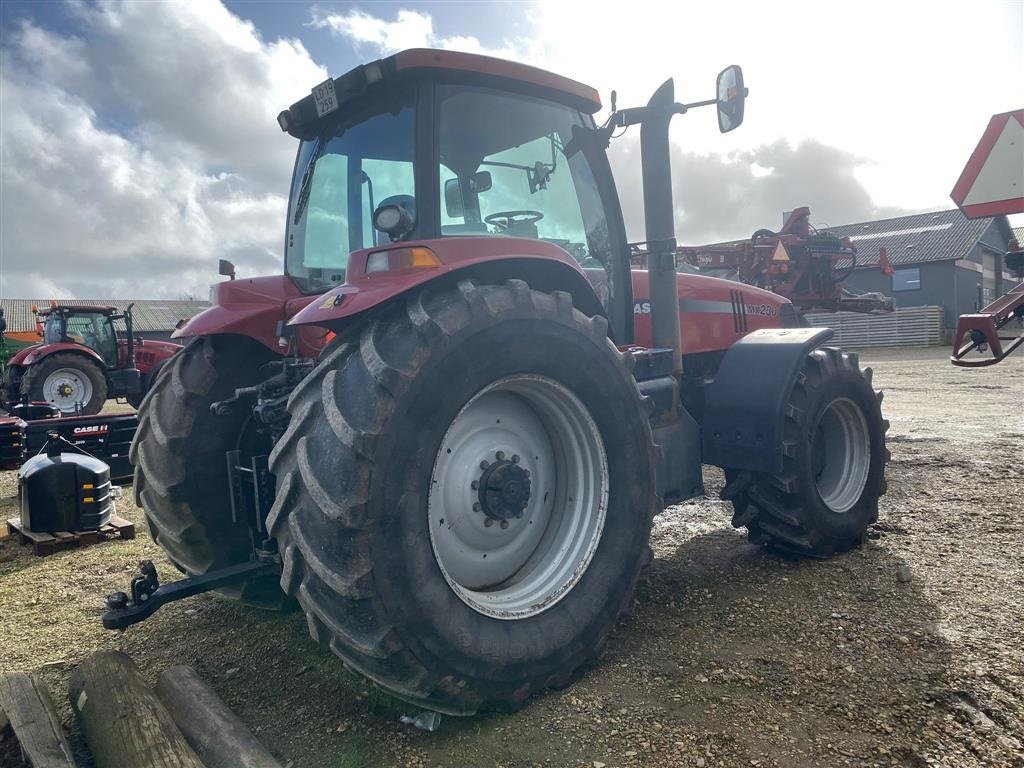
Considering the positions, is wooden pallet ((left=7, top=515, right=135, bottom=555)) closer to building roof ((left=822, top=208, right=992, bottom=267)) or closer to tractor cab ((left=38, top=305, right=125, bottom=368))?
tractor cab ((left=38, top=305, right=125, bottom=368))

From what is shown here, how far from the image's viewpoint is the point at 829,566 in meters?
3.79

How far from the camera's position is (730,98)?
3551 millimetres

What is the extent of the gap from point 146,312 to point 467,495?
49.5 meters

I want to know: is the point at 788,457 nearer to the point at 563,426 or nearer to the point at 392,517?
the point at 563,426

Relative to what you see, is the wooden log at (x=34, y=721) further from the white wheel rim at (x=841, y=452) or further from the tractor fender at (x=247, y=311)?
the white wheel rim at (x=841, y=452)

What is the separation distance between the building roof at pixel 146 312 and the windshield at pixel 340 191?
41.0 metres

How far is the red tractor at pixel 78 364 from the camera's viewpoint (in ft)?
41.5

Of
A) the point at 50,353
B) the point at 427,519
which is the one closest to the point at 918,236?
the point at 50,353

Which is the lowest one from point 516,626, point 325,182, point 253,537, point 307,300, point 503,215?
point 516,626

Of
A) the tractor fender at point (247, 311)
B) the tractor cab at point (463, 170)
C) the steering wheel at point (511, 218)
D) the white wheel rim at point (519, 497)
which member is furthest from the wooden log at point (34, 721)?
the steering wheel at point (511, 218)

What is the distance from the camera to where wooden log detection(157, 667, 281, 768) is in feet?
6.86

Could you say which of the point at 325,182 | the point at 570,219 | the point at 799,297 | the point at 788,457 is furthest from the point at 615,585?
the point at 799,297

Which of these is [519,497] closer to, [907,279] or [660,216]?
[660,216]

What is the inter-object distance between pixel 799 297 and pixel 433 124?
386 inches
